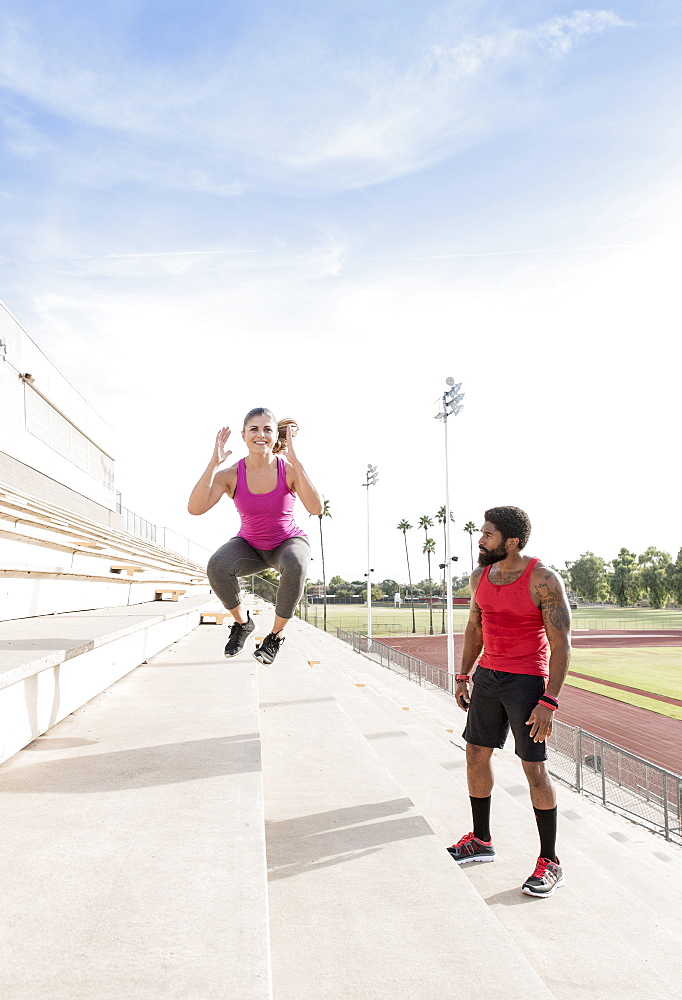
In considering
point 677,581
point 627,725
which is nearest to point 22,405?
point 627,725

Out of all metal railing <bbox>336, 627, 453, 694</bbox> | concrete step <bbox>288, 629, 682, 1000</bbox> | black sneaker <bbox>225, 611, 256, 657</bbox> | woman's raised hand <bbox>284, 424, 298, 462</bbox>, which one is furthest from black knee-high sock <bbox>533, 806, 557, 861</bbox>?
metal railing <bbox>336, 627, 453, 694</bbox>

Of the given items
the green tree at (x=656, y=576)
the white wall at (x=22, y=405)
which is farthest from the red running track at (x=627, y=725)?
the green tree at (x=656, y=576)

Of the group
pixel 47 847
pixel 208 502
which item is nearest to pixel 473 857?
pixel 208 502

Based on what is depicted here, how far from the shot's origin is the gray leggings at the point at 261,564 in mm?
3574

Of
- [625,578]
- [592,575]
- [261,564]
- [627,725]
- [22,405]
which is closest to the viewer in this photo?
[261,564]

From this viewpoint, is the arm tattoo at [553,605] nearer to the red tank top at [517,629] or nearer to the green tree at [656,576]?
the red tank top at [517,629]

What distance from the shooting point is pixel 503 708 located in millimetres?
4398

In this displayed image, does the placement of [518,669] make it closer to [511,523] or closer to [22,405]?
[511,523]

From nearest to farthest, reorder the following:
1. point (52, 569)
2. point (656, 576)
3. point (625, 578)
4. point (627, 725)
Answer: point (52, 569) → point (627, 725) → point (656, 576) → point (625, 578)

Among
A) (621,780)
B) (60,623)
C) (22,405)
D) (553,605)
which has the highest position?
(22,405)

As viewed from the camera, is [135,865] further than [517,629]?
No

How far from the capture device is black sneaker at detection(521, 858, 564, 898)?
3982 millimetres

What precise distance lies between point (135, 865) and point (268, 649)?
188cm

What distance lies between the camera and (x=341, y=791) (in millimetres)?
3502
